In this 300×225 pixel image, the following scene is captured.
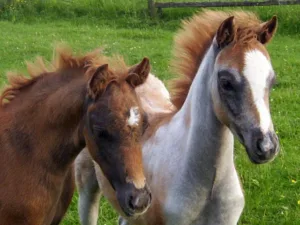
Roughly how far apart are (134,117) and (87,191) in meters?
1.91

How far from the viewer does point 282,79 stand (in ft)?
30.7

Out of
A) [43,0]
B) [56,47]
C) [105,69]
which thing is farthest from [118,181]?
[43,0]

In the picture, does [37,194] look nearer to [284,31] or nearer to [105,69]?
[105,69]

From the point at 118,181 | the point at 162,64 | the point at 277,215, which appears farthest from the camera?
the point at 162,64

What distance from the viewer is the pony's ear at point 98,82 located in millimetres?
3709

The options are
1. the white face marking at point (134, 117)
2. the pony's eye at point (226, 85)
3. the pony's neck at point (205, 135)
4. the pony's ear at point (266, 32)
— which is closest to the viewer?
the white face marking at point (134, 117)

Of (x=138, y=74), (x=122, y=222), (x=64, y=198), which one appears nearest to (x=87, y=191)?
(x=122, y=222)

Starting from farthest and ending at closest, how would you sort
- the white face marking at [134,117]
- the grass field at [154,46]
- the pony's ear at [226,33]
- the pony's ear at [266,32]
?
1. the grass field at [154,46]
2. the pony's ear at [266,32]
3. the pony's ear at [226,33]
4. the white face marking at [134,117]

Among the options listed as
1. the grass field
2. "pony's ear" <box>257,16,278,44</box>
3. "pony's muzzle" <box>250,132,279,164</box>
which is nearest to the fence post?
the grass field

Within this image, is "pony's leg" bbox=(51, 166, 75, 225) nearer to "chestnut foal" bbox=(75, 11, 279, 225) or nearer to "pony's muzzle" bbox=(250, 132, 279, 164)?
"chestnut foal" bbox=(75, 11, 279, 225)

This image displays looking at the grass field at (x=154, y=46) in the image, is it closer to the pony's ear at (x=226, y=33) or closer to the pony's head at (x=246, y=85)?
the pony's head at (x=246, y=85)

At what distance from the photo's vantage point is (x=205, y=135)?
417 centimetres

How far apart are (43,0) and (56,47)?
1108 cm

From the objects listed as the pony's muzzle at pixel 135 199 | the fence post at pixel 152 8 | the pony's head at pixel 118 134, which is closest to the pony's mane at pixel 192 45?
the pony's head at pixel 118 134
